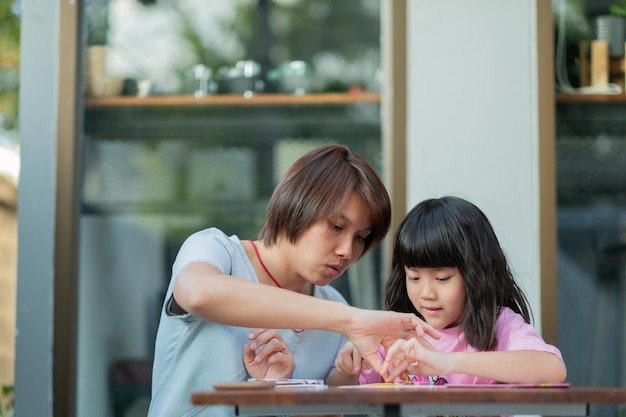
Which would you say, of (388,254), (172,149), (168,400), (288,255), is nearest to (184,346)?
(168,400)

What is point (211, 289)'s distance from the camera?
2.08 metres

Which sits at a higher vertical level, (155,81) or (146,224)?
(155,81)

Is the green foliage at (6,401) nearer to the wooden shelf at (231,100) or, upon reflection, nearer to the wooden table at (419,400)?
the wooden shelf at (231,100)

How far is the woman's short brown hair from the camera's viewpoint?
238cm

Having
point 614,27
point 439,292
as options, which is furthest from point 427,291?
point 614,27

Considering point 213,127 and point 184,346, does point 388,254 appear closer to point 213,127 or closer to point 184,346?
point 213,127

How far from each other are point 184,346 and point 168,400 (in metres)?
0.13

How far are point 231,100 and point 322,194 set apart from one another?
169 centimetres

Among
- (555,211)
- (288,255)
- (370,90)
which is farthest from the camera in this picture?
(370,90)

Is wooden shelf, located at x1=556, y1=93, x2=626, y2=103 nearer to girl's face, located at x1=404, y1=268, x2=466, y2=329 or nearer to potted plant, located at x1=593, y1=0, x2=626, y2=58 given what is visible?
potted plant, located at x1=593, y1=0, x2=626, y2=58

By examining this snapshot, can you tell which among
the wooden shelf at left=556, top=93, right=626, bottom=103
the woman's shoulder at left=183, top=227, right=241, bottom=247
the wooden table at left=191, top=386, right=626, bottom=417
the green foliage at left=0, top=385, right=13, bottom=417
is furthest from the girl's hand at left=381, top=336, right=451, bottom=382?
the green foliage at left=0, top=385, right=13, bottom=417

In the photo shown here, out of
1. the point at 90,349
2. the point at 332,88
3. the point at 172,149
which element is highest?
the point at 332,88

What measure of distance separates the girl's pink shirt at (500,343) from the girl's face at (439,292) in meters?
0.06

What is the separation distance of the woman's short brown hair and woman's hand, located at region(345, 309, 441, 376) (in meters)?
0.38
